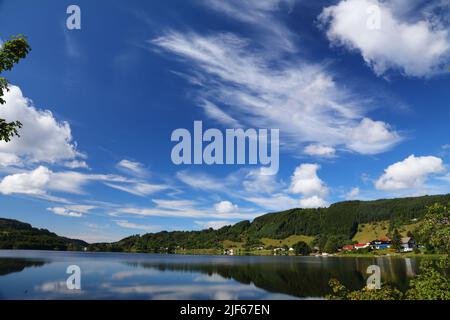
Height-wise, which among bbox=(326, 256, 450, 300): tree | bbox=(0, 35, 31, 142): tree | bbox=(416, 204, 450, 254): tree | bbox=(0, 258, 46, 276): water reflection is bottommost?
bbox=(0, 258, 46, 276): water reflection

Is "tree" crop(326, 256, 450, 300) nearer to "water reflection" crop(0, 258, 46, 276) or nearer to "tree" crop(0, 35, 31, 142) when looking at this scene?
"tree" crop(0, 35, 31, 142)

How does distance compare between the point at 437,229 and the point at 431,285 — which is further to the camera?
the point at 431,285

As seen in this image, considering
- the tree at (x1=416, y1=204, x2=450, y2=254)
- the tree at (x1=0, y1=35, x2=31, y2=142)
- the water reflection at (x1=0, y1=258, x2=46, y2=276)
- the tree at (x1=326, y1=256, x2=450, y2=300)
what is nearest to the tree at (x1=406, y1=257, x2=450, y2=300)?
the tree at (x1=326, y1=256, x2=450, y2=300)

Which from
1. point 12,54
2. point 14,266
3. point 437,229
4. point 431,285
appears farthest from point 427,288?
point 14,266

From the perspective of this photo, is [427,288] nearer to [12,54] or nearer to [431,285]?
[431,285]

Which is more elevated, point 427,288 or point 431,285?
point 431,285

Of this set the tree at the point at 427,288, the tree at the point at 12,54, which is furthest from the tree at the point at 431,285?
the tree at the point at 12,54

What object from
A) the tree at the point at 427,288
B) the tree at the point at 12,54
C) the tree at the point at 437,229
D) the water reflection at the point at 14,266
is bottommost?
the water reflection at the point at 14,266

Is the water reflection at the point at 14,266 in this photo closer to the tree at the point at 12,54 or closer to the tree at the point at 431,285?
the tree at the point at 12,54

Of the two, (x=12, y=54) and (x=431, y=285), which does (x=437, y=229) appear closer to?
(x=431, y=285)

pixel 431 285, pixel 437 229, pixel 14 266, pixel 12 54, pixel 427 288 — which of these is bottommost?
pixel 14 266

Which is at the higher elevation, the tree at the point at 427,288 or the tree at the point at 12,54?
the tree at the point at 12,54

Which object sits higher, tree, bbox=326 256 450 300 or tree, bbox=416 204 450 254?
tree, bbox=416 204 450 254
